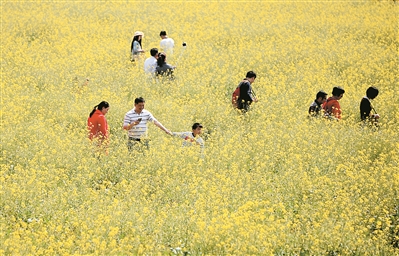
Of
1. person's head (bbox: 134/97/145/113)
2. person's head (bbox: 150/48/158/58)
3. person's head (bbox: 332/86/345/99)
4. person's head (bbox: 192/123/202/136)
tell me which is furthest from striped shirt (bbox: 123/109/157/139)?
person's head (bbox: 150/48/158/58)

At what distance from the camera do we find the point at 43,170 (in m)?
8.66

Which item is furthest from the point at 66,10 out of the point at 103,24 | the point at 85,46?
the point at 85,46

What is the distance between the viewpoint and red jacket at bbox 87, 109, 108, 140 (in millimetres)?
9125

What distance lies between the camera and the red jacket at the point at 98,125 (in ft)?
29.9

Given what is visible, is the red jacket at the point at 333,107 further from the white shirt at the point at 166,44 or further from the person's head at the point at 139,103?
the white shirt at the point at 166,44

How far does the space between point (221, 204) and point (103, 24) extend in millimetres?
15097

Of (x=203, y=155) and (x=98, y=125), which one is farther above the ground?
(x=98, y=125)

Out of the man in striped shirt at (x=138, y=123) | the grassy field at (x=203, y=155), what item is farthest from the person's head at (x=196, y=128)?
the man in striped shirt at (x=138, y=123)

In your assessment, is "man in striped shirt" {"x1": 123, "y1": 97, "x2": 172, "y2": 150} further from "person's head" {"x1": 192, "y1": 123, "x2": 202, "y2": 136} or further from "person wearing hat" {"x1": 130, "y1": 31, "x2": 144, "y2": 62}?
"person wearing hat" {"x1": 130, "y1": 31, "x2": 144, "y2": 62}

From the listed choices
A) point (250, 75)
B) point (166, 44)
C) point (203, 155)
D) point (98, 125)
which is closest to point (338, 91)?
point (250, 75)

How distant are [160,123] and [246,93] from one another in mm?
2043

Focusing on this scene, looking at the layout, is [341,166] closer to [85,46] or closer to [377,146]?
[377,146]

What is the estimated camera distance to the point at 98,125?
9164 mm

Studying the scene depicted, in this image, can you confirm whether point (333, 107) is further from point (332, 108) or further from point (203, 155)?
point (203, 155)
